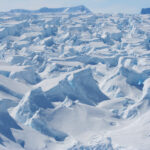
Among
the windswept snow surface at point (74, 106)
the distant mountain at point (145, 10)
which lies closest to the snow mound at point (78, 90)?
the windswept snow surface at point (74, 106)

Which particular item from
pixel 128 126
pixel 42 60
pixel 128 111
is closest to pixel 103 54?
pixel 42 60

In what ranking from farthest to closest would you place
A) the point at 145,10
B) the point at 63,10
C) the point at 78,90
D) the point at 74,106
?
1. the point at 63,10
2. the point at 145,10
3. the point at 78,90
4. the point at 74,106

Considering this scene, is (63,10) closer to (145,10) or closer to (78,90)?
(145,10)

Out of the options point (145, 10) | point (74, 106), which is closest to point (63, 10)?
point (145, 10)

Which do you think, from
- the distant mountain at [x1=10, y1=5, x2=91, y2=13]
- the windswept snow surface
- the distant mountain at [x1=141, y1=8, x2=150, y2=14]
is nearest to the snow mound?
the windswept snow surface

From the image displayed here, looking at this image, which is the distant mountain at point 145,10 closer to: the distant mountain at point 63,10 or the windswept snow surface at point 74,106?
the distant mountain at point 63,10

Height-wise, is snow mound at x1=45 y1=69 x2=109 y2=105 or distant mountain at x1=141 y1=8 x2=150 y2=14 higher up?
snow mound at x1=45 y1=69 x2=109 y2=105

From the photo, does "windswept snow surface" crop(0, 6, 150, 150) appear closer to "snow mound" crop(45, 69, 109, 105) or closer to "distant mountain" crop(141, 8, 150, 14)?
"snow mound" crop(45, 69, 109, 105)

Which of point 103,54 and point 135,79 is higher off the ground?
point 135,79

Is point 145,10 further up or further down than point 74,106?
further down

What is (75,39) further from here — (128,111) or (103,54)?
(128,111)

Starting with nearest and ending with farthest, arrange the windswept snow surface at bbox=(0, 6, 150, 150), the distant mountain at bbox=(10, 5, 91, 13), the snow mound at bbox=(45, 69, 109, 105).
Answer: the windswept snow surface at bbox=(0, 6, 150, 150), the snow mound at bbox=(45, 69, 109, 105), the distant mountain at bbox=(10, 5, 91, 13)
